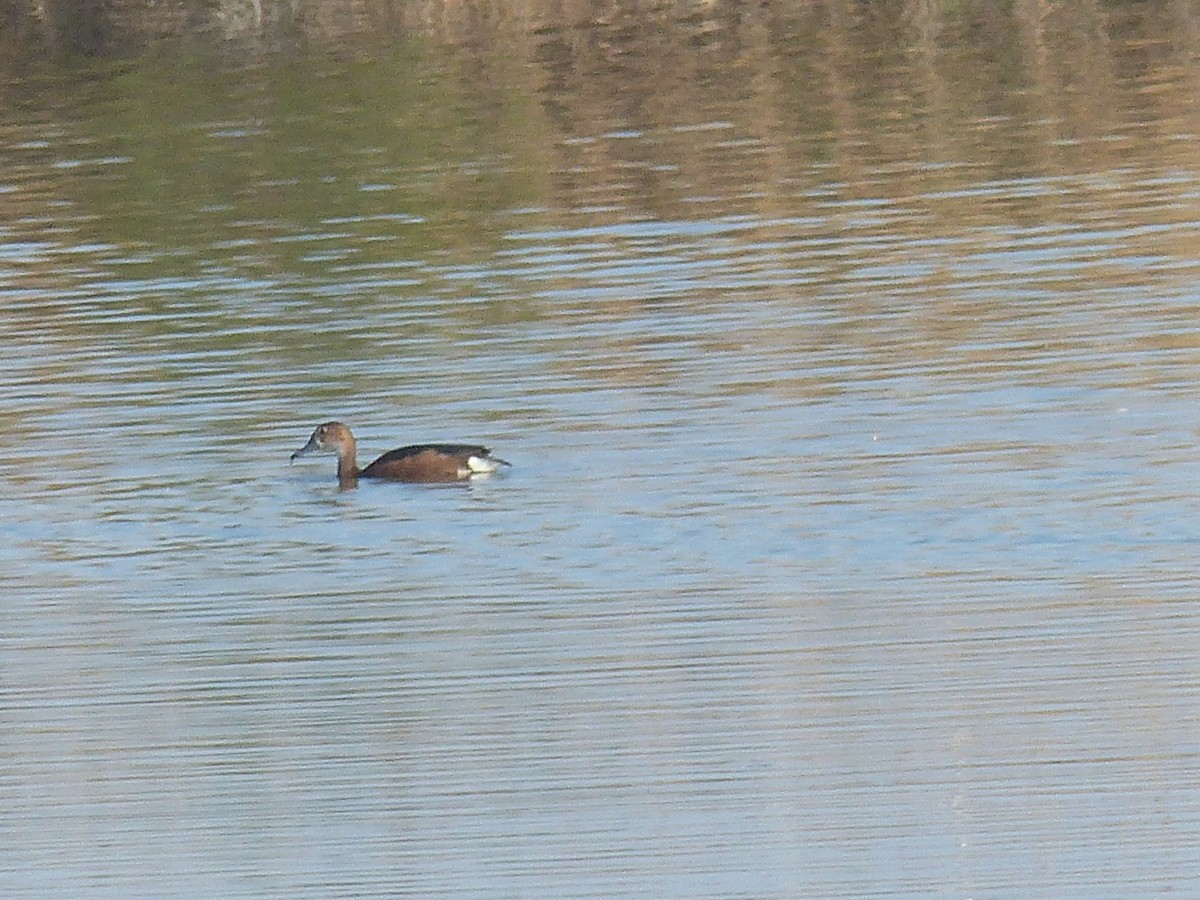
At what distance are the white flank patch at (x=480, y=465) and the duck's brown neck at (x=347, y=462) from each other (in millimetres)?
766

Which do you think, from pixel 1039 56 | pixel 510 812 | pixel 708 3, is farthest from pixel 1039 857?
pixel 708 3

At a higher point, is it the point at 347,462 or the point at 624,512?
the point at 624,512

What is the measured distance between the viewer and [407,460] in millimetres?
12594

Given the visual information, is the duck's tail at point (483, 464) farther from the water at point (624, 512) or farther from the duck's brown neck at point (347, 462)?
the duck's brown neck at point (347, 462)

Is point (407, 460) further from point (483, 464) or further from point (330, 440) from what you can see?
point (330, 440)

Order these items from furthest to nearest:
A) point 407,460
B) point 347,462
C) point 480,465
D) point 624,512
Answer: point 347,462, point 407,460, point 480,465, point 624,512

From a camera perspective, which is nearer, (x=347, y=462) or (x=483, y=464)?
(x=483, y=464)

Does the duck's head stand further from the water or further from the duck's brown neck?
the water

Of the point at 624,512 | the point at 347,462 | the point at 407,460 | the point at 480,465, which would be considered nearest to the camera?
the point at 624,512

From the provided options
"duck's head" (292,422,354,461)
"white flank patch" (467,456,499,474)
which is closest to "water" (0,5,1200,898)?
"white flank patch" (467,456,499,474)

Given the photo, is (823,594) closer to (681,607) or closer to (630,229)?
(681,607)

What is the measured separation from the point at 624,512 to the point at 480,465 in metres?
1.09

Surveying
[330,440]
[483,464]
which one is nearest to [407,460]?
[483,464]

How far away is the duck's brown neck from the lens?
42.4 ft
